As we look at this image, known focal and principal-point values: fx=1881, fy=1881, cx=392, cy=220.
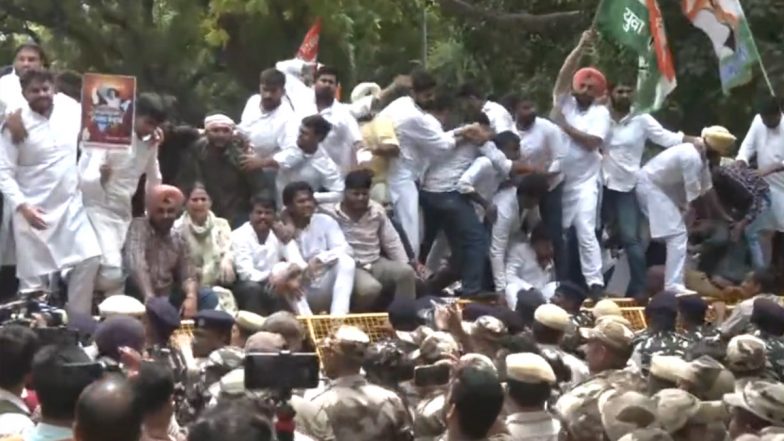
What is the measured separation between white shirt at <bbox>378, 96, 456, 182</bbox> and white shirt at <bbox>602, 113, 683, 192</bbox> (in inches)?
63.6

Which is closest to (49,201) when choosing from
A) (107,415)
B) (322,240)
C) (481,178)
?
(322,240)

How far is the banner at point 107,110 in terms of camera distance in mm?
11688

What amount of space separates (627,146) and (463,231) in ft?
5.76

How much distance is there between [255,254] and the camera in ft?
41.7

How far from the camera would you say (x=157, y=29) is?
18.3m

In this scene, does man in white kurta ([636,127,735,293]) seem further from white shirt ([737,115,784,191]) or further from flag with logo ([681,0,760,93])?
white shirt ([737,115,784,191])

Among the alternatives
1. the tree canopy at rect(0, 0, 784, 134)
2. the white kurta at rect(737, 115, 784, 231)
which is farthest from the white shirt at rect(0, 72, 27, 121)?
the white kurta at rect(737, 115, 784, 231)

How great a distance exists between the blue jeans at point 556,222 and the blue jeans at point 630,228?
57 cm

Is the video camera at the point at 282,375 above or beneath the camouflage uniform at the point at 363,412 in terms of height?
above

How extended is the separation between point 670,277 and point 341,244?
121 inches

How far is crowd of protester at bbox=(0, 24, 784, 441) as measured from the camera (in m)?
7.36

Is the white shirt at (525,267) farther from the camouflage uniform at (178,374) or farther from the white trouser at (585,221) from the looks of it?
the camouflage uniform at (178,374)

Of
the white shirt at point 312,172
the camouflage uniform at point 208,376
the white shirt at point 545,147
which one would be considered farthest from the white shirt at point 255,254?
the camouflage uniform at point 208,376

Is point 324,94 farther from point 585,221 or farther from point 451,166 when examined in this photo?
point 585,221
